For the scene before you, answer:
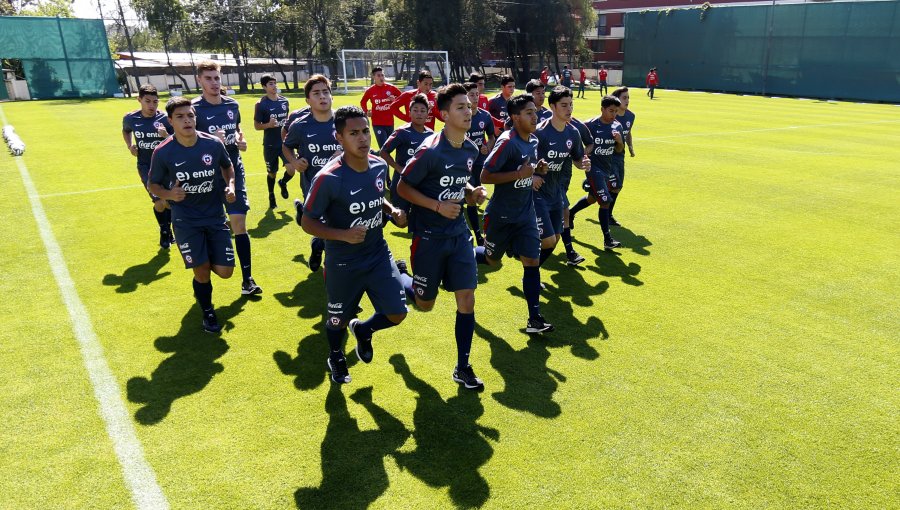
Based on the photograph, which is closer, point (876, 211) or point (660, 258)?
point (660, 258)

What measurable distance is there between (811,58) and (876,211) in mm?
39067

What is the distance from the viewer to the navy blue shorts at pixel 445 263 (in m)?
5.14

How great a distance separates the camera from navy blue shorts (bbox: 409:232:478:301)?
5141mm

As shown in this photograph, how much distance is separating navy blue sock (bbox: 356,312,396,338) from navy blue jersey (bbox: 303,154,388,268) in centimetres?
53

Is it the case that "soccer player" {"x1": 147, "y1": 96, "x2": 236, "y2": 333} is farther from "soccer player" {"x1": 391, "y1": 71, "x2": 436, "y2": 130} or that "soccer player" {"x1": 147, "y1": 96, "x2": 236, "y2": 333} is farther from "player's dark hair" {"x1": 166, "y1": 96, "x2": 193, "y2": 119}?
"soccer player" {"x1": 391, "y1": 71, "x2": 436, "y2": 130}

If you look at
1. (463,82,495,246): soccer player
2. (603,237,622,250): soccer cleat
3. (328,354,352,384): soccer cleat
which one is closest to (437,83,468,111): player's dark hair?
(328,354,352,384): soccer cleat

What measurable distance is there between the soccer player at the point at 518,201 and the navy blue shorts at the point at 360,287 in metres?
1.63

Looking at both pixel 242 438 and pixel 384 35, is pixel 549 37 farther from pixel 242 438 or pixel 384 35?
pixel 242 438

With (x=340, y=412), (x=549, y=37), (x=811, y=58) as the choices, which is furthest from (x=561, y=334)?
(x=549, y=37)

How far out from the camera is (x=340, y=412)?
4.86 meters

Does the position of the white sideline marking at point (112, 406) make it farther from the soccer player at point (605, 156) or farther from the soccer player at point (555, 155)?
the soccer player at point (605, 156)

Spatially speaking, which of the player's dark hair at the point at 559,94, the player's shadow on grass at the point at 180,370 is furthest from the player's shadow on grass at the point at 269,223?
the player's dark hair at the point at 559,94

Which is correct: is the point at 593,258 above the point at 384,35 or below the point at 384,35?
below

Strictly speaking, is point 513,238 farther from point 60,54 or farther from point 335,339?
point 60,54
